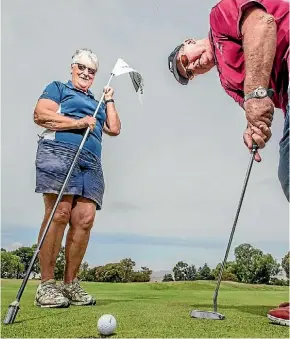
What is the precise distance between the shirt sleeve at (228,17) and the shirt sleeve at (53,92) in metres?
1.48

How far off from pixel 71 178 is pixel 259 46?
1613 millimetres

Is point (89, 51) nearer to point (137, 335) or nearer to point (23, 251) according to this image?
point (137, 335)

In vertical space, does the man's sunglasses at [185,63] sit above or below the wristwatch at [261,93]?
above

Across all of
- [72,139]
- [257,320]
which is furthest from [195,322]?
[72,139]

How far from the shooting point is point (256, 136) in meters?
2.06

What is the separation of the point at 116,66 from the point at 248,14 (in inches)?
81.1

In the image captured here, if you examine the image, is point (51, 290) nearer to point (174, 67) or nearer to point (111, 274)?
point (174, 67)

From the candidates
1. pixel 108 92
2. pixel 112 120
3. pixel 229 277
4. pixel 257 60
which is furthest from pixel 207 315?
pixel 229 277

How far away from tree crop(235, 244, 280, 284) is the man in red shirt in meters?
4.52

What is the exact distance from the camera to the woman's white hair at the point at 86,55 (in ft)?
11.8

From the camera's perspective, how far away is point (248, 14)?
194 cm

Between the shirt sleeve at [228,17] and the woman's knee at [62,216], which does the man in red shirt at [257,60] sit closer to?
the shirt sleeve at [228,17]

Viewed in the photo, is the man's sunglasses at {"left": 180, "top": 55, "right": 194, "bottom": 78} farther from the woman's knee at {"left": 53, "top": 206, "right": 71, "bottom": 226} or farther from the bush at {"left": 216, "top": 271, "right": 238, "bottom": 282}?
the bush at {"left": 216, "top": 271, "right": 238, "bottom": 282}

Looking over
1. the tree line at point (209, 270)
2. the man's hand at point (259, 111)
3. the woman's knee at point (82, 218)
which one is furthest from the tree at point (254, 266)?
the man's hand at point (259, 111)
